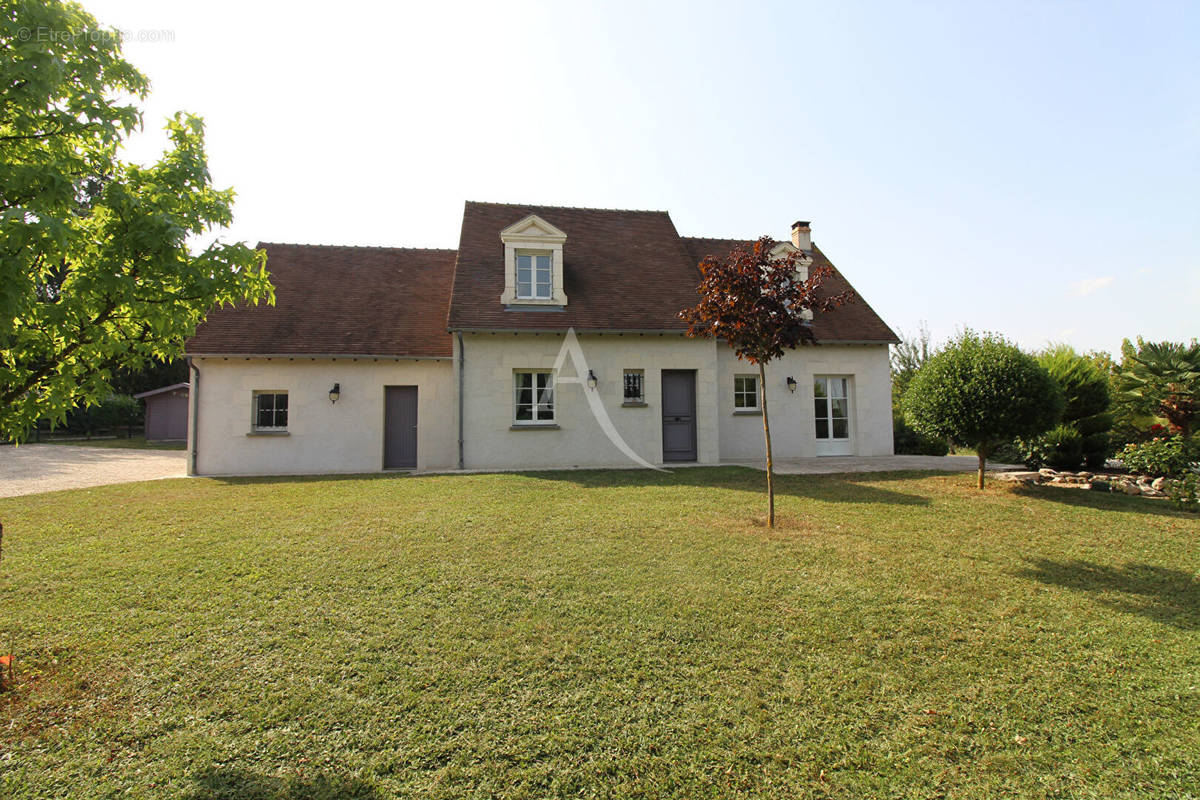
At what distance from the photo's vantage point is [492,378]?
1291 centimetres

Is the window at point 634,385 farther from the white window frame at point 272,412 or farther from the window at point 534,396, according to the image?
the white window frame at point 272,412

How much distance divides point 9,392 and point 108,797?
259 cm

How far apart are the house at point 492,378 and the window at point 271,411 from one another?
35 mm

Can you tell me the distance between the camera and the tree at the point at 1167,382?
10797 mm

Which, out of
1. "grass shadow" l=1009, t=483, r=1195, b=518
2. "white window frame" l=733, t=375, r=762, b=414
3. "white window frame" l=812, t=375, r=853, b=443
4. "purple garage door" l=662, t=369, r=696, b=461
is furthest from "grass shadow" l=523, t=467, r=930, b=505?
"white window frame" l=812, t=375, r=853, b=443

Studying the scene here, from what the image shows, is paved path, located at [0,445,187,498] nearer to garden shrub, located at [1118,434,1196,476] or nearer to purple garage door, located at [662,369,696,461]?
purple garage door, located at [662,369,696,461]

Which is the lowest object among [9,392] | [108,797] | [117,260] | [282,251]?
[108,797]

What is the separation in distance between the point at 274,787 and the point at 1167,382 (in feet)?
52.5

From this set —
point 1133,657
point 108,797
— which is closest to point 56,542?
point 108,797

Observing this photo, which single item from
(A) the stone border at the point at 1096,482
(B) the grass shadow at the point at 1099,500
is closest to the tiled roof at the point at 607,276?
(A) the stone border at the point at 1096,482

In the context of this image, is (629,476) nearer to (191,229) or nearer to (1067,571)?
(1067,571)

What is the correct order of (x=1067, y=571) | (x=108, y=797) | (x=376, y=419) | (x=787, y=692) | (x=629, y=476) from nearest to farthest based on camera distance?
(x=108, y=797)
(x=787, y=692)
(x=1067, y=571)
(x=629, y=476)
(x=376, y=419)

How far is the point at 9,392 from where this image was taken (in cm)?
346

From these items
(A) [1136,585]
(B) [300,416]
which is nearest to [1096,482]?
(A) [1136,585]
